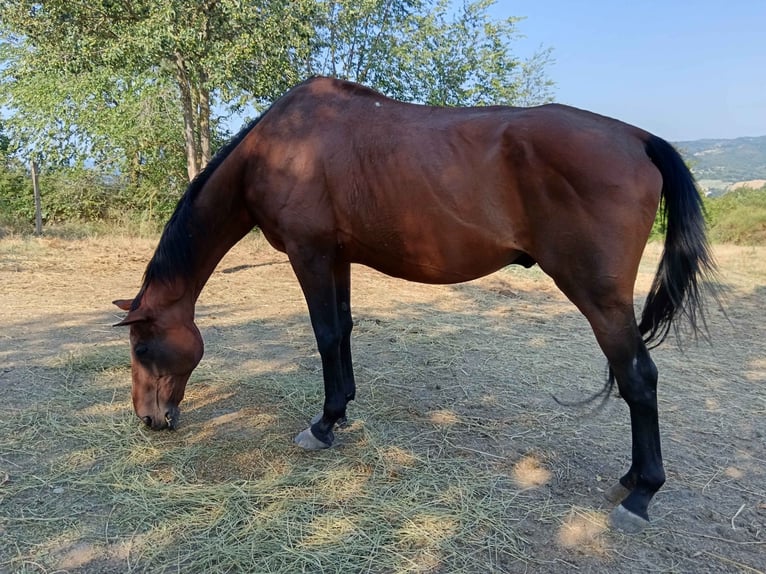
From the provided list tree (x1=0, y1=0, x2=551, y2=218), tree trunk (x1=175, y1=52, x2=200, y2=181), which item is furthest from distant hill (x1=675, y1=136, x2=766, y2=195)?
tree trunk (x1=175, y1=52, x2=200, y2=181)

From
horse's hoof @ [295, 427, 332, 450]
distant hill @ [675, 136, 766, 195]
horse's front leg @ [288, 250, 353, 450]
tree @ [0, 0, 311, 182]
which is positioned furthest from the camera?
distant hill @ [675, 136, 766, 195]

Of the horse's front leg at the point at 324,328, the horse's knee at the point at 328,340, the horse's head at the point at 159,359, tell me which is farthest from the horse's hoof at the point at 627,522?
the horse's head at the point at 159,359

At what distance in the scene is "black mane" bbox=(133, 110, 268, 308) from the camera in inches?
112

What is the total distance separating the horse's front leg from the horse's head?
76 cm

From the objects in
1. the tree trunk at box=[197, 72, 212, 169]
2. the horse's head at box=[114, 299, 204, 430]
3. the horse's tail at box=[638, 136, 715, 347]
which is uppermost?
the tree trunk at box=[197, 72, 212, 169]

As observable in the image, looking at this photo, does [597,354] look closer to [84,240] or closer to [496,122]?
[496,122]

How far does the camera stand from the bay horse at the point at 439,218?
6.97 ft

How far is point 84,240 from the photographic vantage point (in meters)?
9.66

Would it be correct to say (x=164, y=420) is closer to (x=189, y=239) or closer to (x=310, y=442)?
(x=310, y=442)

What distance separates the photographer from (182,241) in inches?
113

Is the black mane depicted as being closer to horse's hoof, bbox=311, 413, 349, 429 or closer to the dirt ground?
the dirt ground

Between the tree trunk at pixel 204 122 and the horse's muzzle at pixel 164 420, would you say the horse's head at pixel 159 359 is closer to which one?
the horse's muzzle at pixel 164 420

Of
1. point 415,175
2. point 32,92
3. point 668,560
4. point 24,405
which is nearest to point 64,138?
point 32,92

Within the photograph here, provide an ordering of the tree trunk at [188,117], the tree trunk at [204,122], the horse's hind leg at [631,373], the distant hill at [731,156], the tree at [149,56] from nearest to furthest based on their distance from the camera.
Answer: the horse's hind leg at [631,373] → the tree at [149,56] → the tree trunk at [188,117] → the tree trunk at [204,122] → the distant hill at [731,156]
